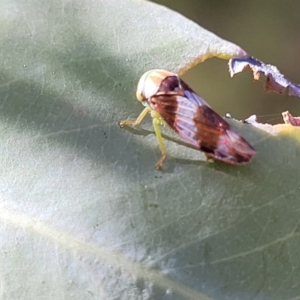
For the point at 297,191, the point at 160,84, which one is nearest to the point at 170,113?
the point at 160,84

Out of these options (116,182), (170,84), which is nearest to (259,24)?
(170,84)

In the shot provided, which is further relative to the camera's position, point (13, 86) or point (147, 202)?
point (13, 86)

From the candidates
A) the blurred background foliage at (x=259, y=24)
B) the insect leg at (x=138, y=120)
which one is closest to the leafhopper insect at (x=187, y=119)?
the insect leg at (x=138, y=120)

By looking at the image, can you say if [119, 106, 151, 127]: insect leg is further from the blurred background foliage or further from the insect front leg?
the blurred background foliage

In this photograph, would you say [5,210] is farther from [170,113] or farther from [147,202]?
[170,113]

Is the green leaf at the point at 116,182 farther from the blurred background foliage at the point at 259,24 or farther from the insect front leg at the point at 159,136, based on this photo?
the blurred background foliage at the point at 259,24

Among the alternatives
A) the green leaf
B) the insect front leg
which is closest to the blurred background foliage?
the green leaf

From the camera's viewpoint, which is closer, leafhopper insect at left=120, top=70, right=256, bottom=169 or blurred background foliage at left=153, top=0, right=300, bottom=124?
leafhopper insect at left=120, top=70, right=256, bottom=169
